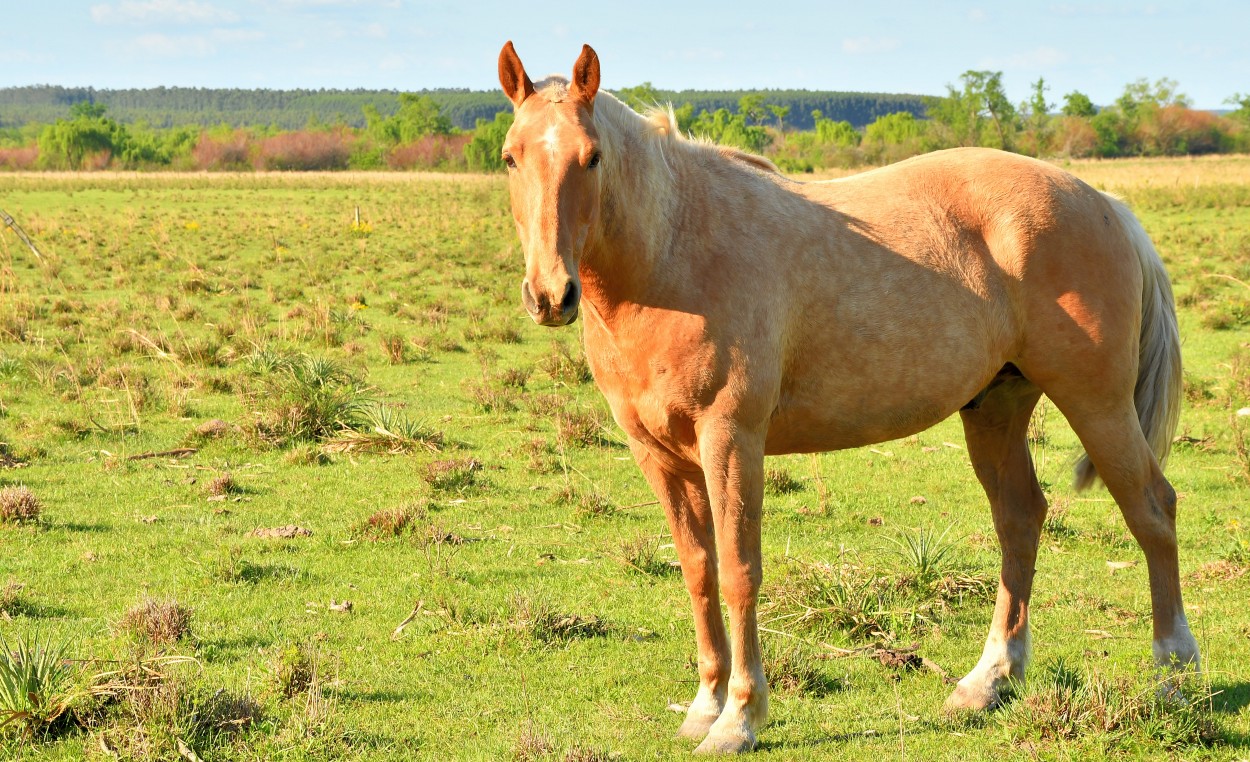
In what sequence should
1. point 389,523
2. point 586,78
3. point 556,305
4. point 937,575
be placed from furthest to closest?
point 389,523 < point 937,575 < point 586,78 < point 556,305

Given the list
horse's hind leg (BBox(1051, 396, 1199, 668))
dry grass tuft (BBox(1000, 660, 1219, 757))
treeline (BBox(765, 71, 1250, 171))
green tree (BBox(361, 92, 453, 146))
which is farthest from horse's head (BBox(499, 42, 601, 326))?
green tree (BBox(361, 92, 453, 146))

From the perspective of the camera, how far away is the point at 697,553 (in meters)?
4.40

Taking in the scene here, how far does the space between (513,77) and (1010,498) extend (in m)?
3.20

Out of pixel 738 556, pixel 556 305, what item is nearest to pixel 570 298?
pixel 556 305

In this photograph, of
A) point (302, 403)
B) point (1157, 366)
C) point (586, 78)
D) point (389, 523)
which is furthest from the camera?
point (302, 403)

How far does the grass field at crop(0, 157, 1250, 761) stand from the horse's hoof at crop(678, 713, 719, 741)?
82mm

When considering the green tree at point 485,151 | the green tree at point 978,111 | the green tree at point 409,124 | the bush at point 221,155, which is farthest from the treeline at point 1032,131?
the bush at point 221,155

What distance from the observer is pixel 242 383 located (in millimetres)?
11938

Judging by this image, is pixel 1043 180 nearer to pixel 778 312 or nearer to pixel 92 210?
pixel 778 312

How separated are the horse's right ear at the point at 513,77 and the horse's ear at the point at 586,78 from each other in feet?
0.59

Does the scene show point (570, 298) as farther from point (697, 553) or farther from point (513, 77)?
point (697, 553)

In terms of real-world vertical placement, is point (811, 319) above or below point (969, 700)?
above

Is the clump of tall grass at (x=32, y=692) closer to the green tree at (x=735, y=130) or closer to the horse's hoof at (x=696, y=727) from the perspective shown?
the horse's hoof at (x=696, y=727)

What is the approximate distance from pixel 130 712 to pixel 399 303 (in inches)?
580
